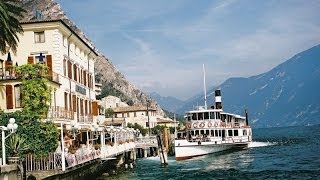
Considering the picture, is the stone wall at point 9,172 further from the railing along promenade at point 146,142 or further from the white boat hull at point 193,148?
the railing along promenade at point 146,142

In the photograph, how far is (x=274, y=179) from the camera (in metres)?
36.8

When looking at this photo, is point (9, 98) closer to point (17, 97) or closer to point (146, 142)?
point (17, 97)

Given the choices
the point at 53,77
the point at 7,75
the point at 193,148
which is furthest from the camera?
the point at 193,148

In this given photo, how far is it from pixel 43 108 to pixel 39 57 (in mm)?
7806

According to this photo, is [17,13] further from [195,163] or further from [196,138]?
[196,138]

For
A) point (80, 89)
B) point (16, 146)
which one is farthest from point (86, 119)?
point (16, 146)

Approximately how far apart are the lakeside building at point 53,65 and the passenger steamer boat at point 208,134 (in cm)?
1703

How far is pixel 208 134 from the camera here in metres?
65.7

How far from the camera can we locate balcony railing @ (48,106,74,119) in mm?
34838

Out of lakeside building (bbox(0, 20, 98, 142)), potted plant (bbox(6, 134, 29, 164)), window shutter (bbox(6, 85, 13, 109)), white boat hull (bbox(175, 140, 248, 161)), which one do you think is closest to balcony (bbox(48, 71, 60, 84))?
lakeside building (bbox(0, 20, 98, 142))

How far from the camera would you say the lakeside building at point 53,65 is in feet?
116

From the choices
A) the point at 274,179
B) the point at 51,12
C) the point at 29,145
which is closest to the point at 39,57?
the point at 29,145

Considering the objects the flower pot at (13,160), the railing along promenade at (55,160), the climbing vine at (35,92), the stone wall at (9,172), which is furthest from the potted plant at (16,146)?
the climbing vine at (35,92)

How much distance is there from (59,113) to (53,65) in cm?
486
